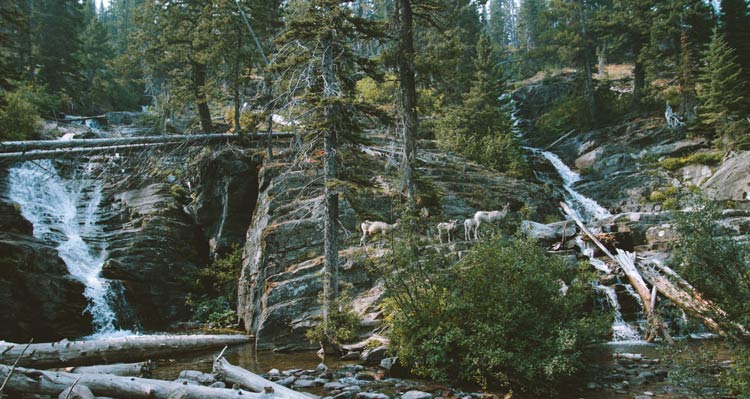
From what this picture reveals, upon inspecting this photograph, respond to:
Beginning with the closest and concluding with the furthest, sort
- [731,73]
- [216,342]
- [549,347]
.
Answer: [549,347]
[216,342]
[731,73]

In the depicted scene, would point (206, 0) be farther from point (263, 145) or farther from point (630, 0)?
point (630, 0)

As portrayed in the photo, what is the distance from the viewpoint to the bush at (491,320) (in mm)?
8438

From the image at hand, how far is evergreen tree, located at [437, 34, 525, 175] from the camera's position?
27.1 meters

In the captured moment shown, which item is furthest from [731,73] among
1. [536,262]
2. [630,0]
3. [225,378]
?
[225,378]

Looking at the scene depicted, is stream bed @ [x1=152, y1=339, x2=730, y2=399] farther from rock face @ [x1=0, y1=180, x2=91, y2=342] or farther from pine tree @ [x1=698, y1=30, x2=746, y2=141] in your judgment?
pine tree @ [x1=698, y1=30, x2=746, y2=141]

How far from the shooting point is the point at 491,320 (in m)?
8.95

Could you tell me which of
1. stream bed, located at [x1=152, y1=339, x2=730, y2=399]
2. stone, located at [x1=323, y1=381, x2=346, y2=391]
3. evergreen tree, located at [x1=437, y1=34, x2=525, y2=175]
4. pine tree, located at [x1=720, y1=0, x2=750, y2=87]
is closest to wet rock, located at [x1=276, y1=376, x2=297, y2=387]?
stream bed, located at [x1=152, y1=339, x2=730, y2=399]

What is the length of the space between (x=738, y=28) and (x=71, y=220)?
4542cm

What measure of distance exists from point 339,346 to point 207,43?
19339 mm

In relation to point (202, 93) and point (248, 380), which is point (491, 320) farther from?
point (202, 93)

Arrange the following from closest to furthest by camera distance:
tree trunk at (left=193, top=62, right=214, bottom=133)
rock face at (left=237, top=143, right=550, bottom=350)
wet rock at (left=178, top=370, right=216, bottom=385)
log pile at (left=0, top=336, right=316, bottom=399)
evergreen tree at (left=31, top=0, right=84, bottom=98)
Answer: log pile at (left=0, top=336, right=316, bottom=399) → wet rock at (left=178, top=370, right=216, bottom=385) → rock face at (left=237, top=143, right=550, bottom=350) → tree trunk at (left=193, top=62, right=214, bottom=133) → evergreen tree at (left=31, top=0, right=84, bottom=98)

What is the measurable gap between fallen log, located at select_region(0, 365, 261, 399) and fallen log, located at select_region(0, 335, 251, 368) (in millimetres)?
2294

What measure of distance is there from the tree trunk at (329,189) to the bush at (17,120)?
19278mm

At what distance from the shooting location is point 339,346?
12078mm
